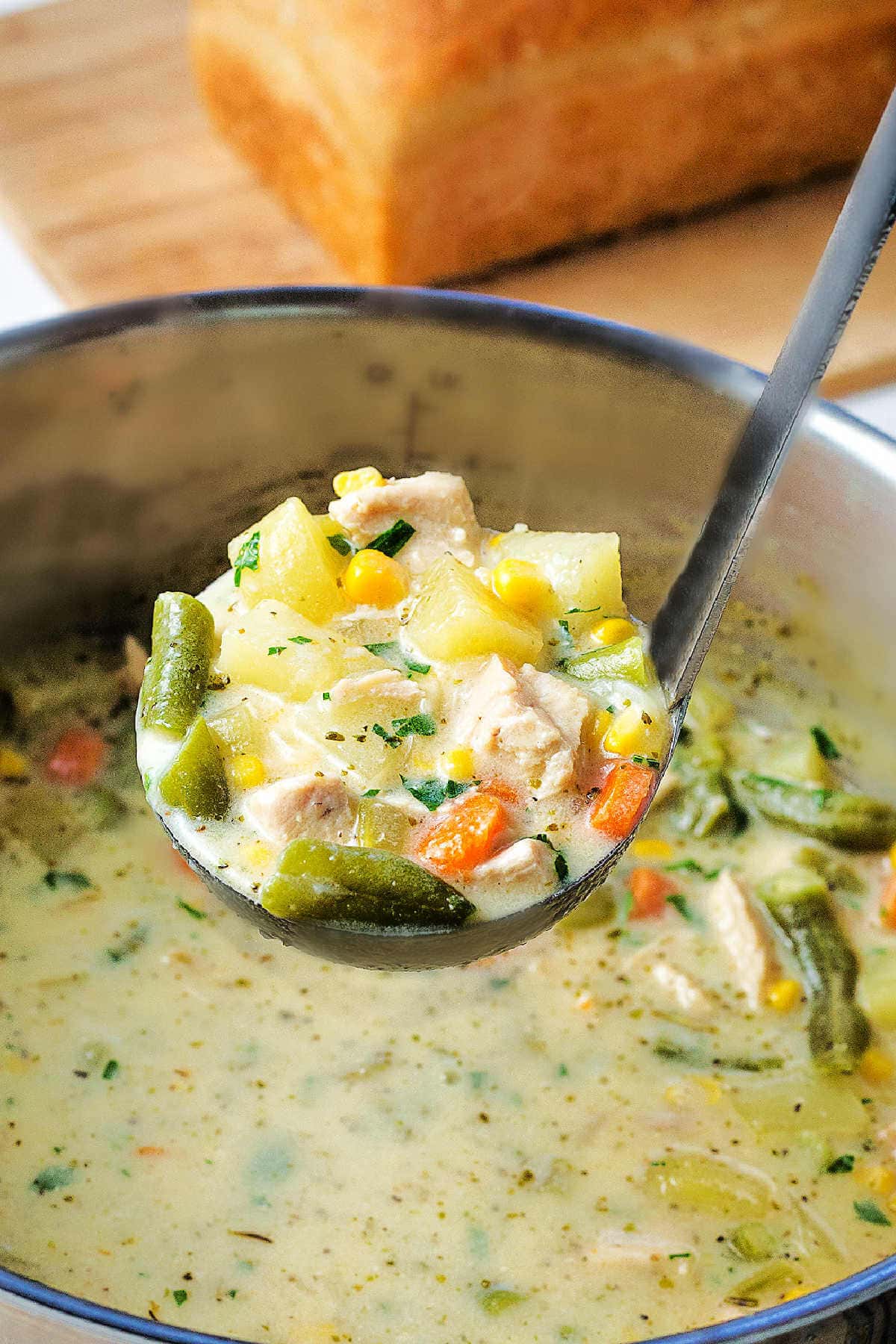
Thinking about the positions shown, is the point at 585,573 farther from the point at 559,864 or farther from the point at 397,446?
the point at 397,446

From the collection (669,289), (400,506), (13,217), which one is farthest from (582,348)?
(13,217)

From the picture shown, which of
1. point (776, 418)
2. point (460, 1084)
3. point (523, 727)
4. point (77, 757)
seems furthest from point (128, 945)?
point (776, 418)

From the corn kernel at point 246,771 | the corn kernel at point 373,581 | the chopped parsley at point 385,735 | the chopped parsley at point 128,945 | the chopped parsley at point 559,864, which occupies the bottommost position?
the chopped parsley at point 559,864

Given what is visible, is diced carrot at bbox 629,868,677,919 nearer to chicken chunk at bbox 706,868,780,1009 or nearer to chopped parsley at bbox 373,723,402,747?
chicken chunk at bbox 706,868,780,1009

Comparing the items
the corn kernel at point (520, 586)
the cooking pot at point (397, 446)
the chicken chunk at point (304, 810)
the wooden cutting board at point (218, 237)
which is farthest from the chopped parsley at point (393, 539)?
the wooden cutting board at point (218, 237)

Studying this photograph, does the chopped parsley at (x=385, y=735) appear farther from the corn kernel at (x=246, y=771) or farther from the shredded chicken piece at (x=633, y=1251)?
the shredded chicken piece at (x=633, y=1251)

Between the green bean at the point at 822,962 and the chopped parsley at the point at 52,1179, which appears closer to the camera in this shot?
the chopped parsley at the point at 52,1179
